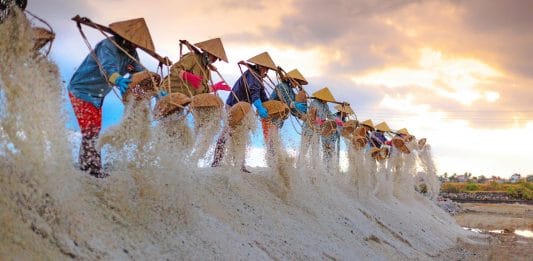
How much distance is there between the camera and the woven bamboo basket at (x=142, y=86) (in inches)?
220

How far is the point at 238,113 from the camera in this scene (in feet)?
23.7

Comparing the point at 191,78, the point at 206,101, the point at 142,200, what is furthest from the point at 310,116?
the point at 142,200

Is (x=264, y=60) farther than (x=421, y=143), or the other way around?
(x=421, y=143)

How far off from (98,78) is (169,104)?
82cm

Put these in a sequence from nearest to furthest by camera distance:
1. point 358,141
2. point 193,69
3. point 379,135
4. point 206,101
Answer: point 206,101 < point 193,69 < point 358,141 < point 379,135

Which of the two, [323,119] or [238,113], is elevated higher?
[323,119]

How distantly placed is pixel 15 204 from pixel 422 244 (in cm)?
848

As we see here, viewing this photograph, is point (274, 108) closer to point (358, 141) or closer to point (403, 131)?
point (358, 141)

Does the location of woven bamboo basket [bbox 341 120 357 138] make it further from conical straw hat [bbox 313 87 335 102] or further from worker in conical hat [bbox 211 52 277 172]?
worker in conical hat [bbox 211 52 277 172]

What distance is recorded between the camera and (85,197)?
4898 mm

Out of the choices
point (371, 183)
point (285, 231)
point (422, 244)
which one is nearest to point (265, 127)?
point (285, 231)

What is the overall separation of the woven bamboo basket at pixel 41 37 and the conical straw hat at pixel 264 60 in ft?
13.0

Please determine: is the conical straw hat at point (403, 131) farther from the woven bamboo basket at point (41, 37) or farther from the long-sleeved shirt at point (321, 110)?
the woven bamboo basket at point (41, 37)

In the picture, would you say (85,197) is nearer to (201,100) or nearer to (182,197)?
(182,197)
